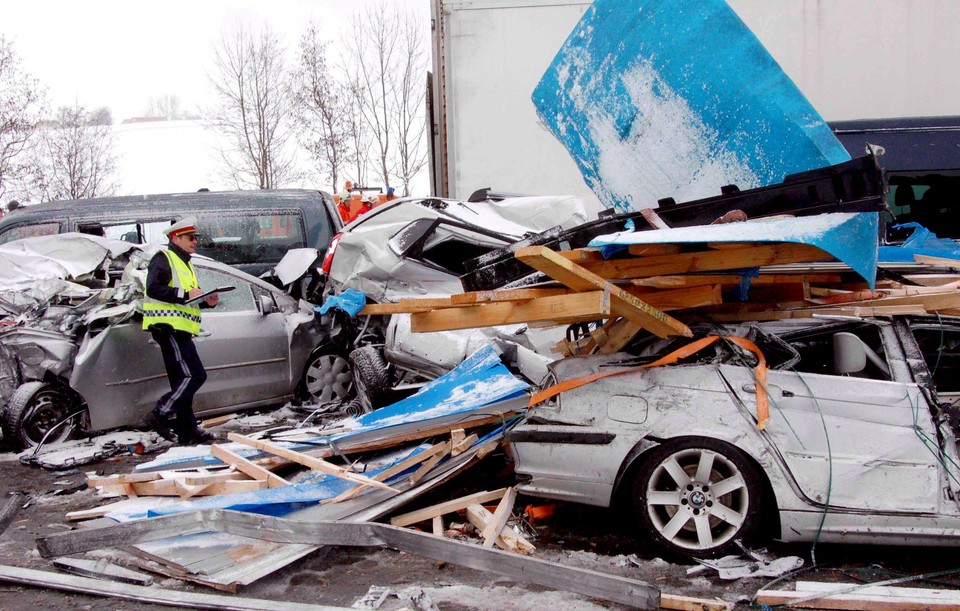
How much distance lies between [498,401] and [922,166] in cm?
568

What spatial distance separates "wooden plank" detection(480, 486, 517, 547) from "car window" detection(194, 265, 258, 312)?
3887mm

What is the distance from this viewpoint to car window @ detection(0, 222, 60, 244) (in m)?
9.25

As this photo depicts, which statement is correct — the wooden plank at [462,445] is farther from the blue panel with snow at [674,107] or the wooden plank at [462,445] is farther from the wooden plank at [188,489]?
the blue panel with snow at [674,107]

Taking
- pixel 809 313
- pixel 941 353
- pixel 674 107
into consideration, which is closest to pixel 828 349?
pixel 809 313

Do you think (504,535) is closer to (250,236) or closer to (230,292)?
(230,292)

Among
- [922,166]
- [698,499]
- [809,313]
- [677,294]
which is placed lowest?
[698,499]

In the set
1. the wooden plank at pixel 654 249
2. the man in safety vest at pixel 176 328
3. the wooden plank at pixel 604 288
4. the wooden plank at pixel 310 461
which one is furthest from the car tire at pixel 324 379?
the wooden plank at pixel 654 249

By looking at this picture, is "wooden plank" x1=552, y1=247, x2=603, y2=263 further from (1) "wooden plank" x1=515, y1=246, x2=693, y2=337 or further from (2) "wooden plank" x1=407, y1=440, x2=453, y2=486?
(2) "wooden plank" x1=407, y1=440, x2=453, y2=486

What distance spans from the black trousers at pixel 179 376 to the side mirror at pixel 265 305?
102cm

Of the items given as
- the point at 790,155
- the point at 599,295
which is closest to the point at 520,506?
the point at 599,295

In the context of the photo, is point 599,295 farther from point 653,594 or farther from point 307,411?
point 307,411

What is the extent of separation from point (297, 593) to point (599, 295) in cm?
196

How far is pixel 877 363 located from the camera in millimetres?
4266

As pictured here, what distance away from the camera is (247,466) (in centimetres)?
524
